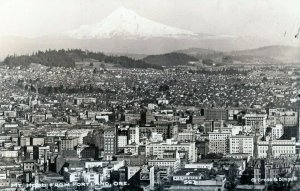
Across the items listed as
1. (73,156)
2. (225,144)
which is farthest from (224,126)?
(73,156)

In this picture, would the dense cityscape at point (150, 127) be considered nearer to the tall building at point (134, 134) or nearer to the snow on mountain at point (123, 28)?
the tall building at point (134, 134)

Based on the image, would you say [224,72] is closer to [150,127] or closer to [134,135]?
[150,127]

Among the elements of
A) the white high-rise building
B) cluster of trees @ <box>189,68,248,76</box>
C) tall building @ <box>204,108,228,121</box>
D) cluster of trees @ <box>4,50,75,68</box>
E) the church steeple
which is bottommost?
the church steeple

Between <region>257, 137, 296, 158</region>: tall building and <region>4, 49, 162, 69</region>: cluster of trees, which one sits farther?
<region>257, 137, 296, 158</region>: tall building

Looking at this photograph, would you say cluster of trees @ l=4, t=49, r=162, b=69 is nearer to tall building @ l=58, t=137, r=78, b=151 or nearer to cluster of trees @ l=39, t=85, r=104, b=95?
cluster of trees @ l=39, t=85, r=104, b=95

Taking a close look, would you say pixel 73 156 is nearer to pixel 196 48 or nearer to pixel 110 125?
pixel 110 125

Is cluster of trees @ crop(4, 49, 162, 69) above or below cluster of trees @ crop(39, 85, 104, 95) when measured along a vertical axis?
above

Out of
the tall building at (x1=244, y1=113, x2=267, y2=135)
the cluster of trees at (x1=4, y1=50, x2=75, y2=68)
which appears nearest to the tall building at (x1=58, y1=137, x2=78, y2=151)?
the cluster of trees at (x1=4, y1=50, x2=75, y2=68)
